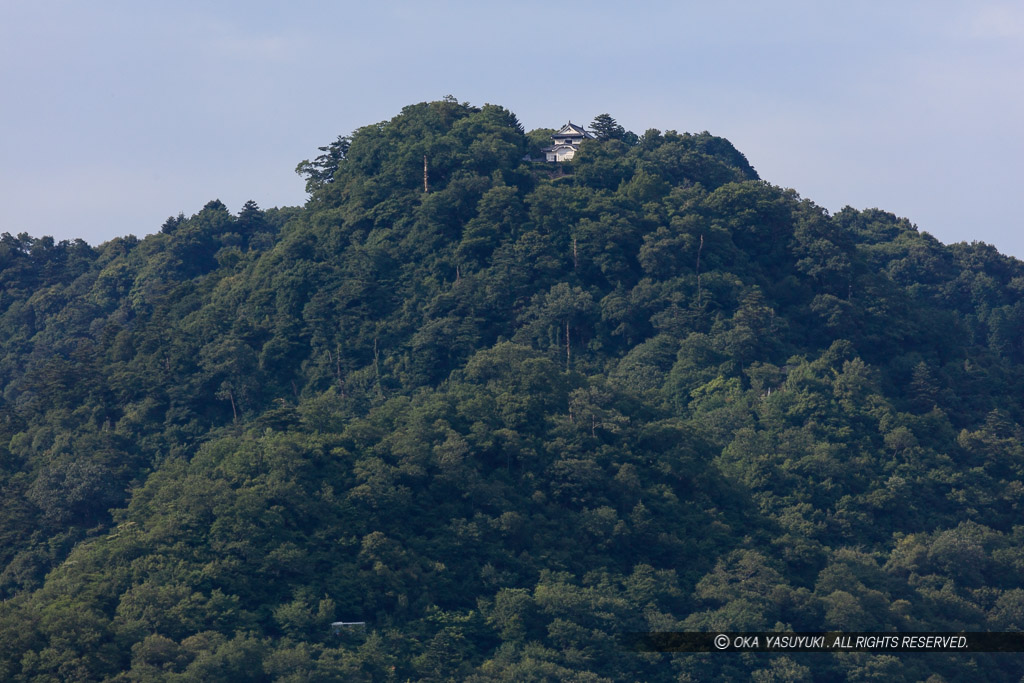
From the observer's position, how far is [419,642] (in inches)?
1518

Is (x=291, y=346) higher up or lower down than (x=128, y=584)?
higher up

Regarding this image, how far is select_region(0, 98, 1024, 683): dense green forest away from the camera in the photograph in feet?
128

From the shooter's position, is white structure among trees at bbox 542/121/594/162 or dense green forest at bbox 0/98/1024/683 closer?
dense green forest at bbox 0/98/1024/683

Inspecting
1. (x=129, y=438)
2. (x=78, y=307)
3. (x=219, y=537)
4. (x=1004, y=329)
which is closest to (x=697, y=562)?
(x=219, y=537)

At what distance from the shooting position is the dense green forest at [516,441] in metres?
39.0

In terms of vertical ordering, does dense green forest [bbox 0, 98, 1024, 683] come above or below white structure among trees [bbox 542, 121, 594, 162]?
below

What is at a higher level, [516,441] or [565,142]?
[565,142]

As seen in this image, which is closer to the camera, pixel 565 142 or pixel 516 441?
pixel 516 441

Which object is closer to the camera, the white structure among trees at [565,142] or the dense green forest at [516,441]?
the dense green forest at [516,441]

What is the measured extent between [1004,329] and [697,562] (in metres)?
30.3

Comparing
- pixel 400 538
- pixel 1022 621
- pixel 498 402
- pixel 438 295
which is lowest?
pixel 1022 621

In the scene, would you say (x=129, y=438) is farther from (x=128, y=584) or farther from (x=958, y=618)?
(x=958, y=618)

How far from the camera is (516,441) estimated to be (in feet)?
144

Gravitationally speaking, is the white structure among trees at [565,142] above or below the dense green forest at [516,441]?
above
